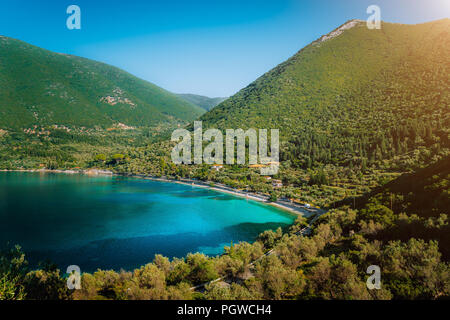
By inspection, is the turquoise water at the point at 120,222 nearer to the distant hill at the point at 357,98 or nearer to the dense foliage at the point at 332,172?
the dense foliage at the point at 332,172

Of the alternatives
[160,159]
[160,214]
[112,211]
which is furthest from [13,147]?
[160,214]

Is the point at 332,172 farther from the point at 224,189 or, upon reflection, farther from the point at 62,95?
the point at 62,95

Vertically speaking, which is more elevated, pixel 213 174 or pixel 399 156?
pixel 399 156

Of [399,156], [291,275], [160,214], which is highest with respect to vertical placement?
[399,156]

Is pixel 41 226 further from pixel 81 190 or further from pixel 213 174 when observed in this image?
pixel 213 174

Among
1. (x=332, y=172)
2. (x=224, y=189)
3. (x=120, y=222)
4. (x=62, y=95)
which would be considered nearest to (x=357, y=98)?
(x=332, y=172)

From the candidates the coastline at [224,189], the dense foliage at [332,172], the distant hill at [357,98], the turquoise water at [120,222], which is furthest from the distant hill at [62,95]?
the turquoise water at [120,222]
